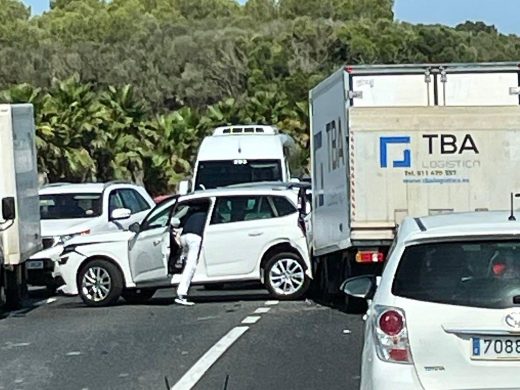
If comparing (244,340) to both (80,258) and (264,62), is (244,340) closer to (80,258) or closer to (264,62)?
(80,258)

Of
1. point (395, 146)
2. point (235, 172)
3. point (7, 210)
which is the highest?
point (395, 146)

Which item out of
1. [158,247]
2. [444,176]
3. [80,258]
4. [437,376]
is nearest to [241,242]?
[158,247]

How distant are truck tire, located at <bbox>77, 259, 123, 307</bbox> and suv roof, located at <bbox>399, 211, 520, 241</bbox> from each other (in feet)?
36.2

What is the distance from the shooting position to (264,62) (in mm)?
78875

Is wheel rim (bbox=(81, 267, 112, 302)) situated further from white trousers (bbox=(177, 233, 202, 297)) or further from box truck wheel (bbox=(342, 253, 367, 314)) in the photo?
box truck wheel (bbox=(342, 253, 367, 314))

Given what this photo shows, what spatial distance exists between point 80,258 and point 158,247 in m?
1.16

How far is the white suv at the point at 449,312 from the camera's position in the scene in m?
6.92

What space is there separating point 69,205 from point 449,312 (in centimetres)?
1642

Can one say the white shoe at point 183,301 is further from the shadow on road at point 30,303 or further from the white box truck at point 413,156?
the white box truck at point 413,156

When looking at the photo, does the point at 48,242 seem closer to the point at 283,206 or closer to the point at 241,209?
the point at 241,209

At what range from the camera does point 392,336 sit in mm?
7125

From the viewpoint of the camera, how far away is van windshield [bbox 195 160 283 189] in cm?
2686

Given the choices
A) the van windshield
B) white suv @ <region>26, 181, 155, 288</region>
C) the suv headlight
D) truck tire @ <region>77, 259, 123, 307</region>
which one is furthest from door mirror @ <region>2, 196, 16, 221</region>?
the van windshield

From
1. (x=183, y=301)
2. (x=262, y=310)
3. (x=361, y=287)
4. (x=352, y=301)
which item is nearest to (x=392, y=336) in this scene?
(x=361, y=287)
